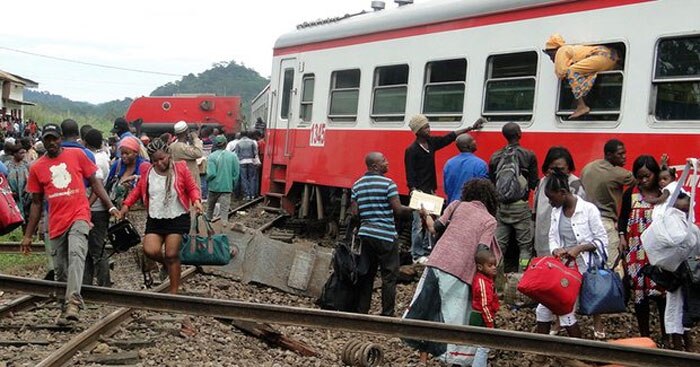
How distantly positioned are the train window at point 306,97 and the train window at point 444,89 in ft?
10.4

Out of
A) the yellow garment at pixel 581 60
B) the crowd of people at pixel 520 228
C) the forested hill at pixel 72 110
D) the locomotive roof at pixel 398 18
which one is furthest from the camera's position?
the forested hill at pixel 72 110

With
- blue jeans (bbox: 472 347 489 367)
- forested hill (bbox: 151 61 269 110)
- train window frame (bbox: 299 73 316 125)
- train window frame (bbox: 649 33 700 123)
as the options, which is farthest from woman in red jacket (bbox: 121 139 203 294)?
forested hill (bbox: 151 61 269 110)

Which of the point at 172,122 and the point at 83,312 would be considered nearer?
the point at 83,312

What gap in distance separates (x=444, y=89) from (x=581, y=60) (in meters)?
2.30

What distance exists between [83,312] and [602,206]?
15.4 feet

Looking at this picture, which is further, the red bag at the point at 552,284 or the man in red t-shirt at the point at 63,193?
the man in red t-shirt at the point at 63,193

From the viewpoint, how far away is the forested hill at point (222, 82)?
93625mm

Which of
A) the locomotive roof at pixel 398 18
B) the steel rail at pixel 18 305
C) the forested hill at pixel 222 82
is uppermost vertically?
the forested hill at pixel 222 82

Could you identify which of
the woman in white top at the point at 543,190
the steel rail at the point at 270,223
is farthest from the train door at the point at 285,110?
the woman in white top at the point at 543,190

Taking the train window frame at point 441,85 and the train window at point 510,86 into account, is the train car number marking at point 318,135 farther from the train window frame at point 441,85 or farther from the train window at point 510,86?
the train window at point 510,86

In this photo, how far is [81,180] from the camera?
753cm

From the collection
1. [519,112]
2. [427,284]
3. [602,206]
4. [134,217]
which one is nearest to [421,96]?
[519,112]

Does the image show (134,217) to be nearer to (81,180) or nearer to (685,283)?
(81,180)

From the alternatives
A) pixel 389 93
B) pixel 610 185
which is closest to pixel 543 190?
pixel 610 185
